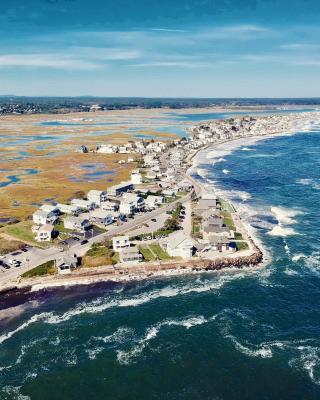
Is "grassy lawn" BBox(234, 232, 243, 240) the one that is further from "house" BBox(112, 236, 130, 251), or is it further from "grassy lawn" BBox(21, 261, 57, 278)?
"grassy lawn" BBox(21, 261, 57, 278)

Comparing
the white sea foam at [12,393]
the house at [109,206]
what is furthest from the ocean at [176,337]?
the house at [109,206]

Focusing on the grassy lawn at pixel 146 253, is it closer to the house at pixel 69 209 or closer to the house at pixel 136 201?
the house at pixel 136 201

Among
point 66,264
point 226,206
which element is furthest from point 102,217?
point 226,206

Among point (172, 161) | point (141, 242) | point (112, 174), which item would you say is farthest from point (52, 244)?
point (172, 161)

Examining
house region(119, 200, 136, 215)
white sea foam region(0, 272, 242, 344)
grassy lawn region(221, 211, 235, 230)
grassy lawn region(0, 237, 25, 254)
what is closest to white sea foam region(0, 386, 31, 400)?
white sea foam region(0, 272, 242, 344)

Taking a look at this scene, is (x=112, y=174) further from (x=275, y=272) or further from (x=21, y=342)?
(x=21, y=342)

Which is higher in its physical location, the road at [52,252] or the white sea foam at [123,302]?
the road at [52,252]
